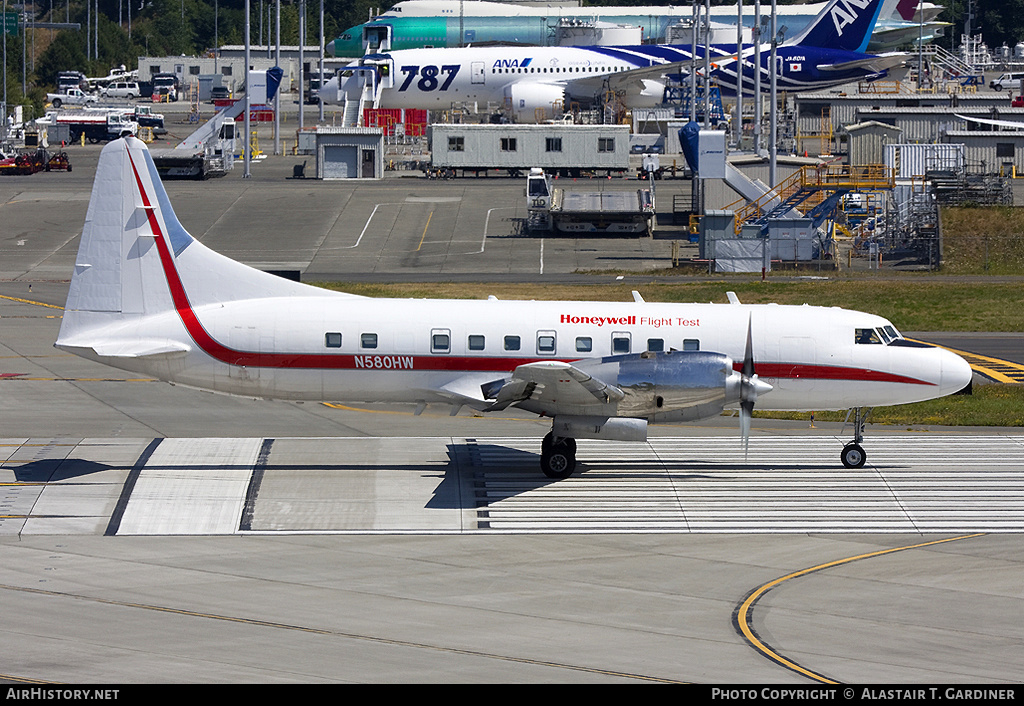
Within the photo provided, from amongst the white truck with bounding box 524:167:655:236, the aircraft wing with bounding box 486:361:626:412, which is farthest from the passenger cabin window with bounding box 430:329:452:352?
the white truck with bounding box 524:167:655:236

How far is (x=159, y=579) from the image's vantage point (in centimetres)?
2139

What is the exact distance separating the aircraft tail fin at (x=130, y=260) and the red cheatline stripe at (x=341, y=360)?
0.03 meters

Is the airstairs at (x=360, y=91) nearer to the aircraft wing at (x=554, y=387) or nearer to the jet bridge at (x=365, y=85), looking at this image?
the jet bridge at (x=365, y=85)

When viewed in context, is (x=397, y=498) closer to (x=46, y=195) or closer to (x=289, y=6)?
(x=46, y=195)

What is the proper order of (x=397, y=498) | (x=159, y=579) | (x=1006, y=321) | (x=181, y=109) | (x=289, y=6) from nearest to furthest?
(x=159, y=579), (x=397, y=498), (x=1006, y=321), (x=181, y=109), (x=289, y=6)

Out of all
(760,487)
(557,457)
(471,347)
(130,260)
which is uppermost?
(130,260)

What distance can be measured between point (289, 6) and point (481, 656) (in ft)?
599

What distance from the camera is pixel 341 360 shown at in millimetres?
28219

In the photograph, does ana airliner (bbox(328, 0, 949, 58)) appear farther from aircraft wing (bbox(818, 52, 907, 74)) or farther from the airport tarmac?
the airport tarmac

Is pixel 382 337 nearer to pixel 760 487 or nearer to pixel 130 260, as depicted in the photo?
pixel 130 260

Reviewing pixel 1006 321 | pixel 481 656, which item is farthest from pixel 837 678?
pixel 1006 321

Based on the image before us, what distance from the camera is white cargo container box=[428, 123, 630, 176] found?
3406 inches

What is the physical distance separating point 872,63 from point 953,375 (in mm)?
78988

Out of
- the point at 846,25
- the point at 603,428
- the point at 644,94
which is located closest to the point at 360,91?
the point at 644,94
